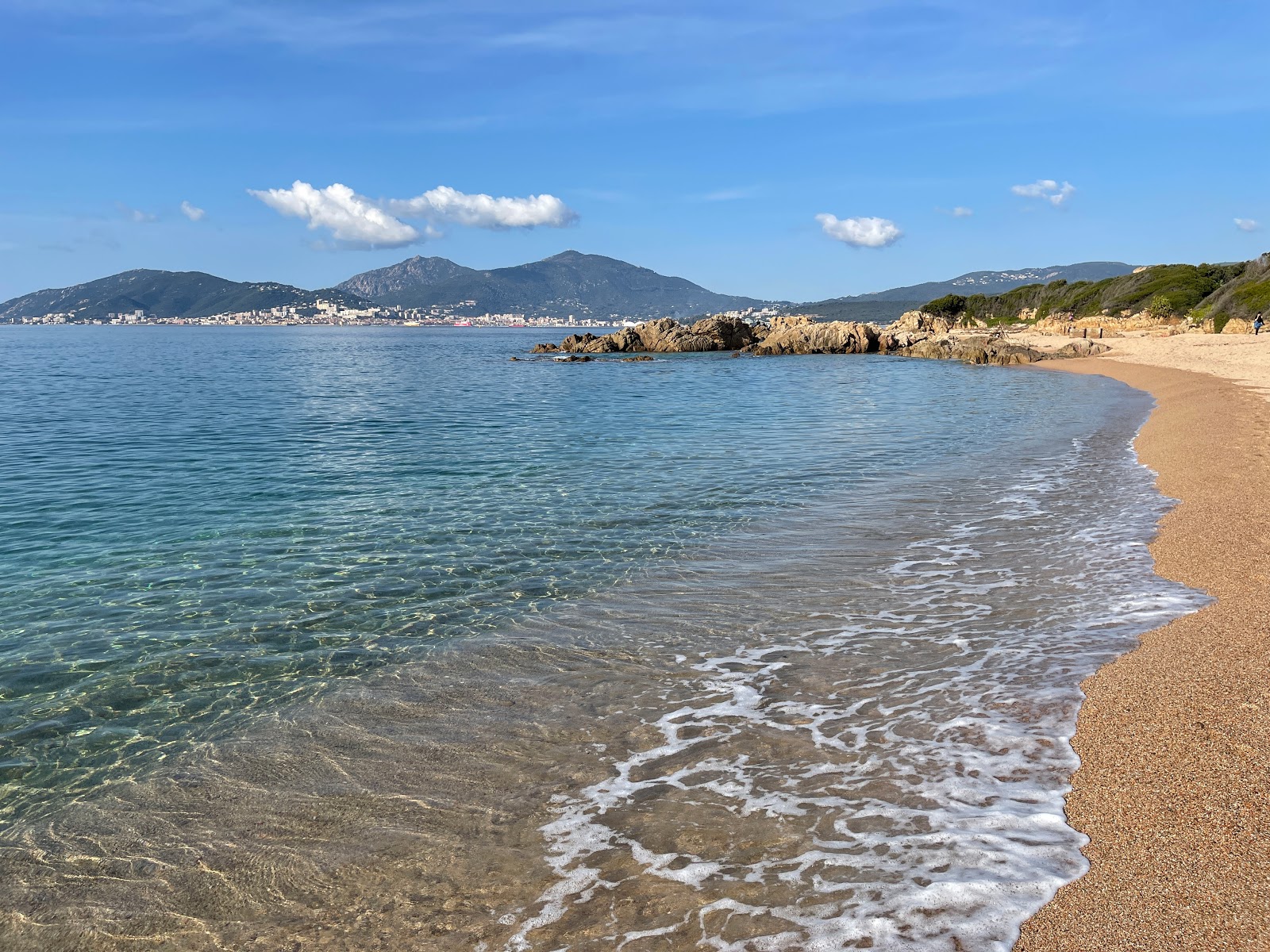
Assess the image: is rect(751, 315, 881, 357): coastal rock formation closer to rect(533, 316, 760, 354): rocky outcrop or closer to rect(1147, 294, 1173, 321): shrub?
rect(533, 316, 760, 354): rocky outcrop

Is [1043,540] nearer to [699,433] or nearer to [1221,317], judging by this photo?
[699,433]

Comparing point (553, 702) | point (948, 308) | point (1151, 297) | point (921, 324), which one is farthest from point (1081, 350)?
point (948, 308)

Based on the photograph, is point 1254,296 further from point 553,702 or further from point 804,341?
point 553,702

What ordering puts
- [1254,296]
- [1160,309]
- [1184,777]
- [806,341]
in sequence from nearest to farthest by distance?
[1184,777]
[1254,296]
[1160,309]
[806,341]

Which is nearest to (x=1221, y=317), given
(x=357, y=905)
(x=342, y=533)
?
(x=342, y=533)

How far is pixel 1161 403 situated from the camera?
32.3 meters

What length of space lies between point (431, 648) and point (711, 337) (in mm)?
102013

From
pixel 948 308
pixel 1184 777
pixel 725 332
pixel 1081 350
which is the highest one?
pixel 948 308

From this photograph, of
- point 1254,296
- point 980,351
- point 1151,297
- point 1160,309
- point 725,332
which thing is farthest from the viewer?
point 725,332

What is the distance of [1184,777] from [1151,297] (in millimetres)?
105621

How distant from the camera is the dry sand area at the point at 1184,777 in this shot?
4156 mm

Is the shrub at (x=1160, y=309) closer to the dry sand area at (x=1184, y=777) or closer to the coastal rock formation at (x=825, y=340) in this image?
the coastal rock formation at (x=825, y=340)

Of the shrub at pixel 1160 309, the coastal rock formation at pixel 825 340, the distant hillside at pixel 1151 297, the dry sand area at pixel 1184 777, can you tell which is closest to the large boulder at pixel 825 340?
the coastal rock formation at pixel 825 340

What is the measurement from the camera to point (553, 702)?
25.2 ft
